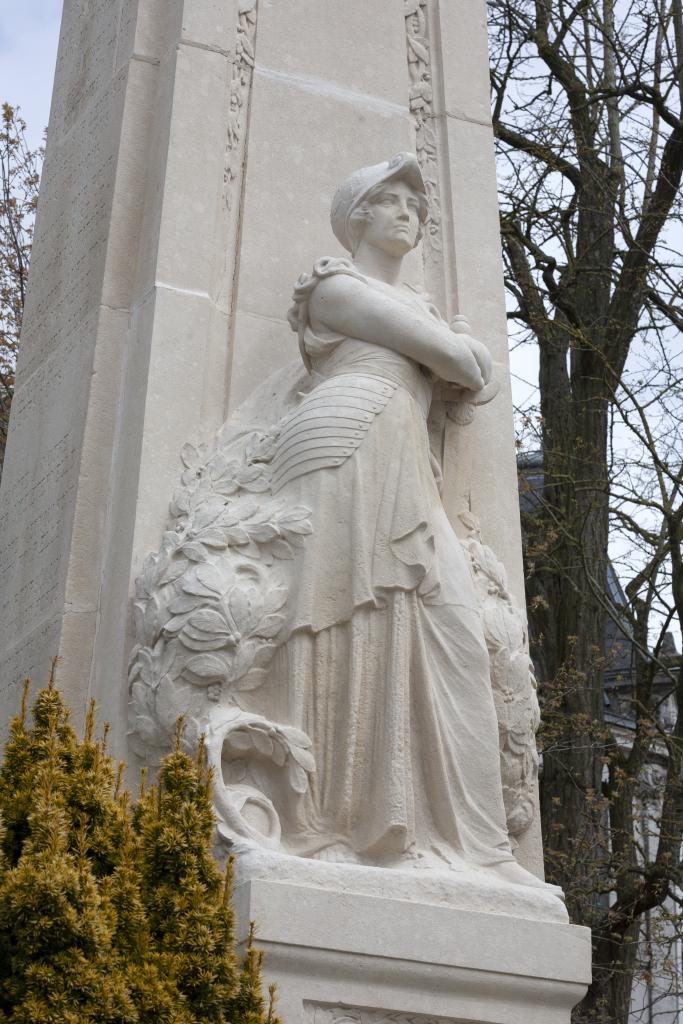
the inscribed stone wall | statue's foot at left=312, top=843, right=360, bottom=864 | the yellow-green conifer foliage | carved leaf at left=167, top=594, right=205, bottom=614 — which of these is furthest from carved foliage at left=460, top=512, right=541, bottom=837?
the yellow-green conifer foliage

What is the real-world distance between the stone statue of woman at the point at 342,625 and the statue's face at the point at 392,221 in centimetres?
30

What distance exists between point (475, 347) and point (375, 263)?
57 centimetres

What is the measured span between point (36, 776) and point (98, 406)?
281cm

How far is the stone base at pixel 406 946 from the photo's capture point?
19.4 ft

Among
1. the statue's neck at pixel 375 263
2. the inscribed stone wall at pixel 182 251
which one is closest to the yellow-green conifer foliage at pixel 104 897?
the inscribed stone wall at pixel 182 251

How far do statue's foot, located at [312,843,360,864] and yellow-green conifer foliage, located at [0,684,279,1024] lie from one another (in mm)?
1289

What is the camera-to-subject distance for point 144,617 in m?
6.60

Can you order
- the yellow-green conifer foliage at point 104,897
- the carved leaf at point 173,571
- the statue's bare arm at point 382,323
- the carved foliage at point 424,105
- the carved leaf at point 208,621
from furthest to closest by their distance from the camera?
the carved foliage at point 424,105 → the statue's bare arm at point 382,323 → the carved leaf at point 173,571 → the carved leaf at point 208,621 → the yellow-green conifer foliage at point 104,897

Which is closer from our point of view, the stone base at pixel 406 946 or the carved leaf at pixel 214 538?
the stone base at pixel 406 946

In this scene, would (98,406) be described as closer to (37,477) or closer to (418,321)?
(37,477)

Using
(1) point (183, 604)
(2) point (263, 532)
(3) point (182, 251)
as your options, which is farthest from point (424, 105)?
(1) point (183, 604)

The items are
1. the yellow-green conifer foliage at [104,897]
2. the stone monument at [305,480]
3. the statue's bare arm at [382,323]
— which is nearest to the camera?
the yellow-green conifer foliage at [104,897]

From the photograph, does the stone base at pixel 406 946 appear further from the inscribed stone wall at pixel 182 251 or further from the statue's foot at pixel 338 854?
the inscribed stone wall at pixel 182 251

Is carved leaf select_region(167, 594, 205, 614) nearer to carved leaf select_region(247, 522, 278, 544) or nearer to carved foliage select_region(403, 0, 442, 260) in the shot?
carved leaf select_region(247, 522, 278, 544)
